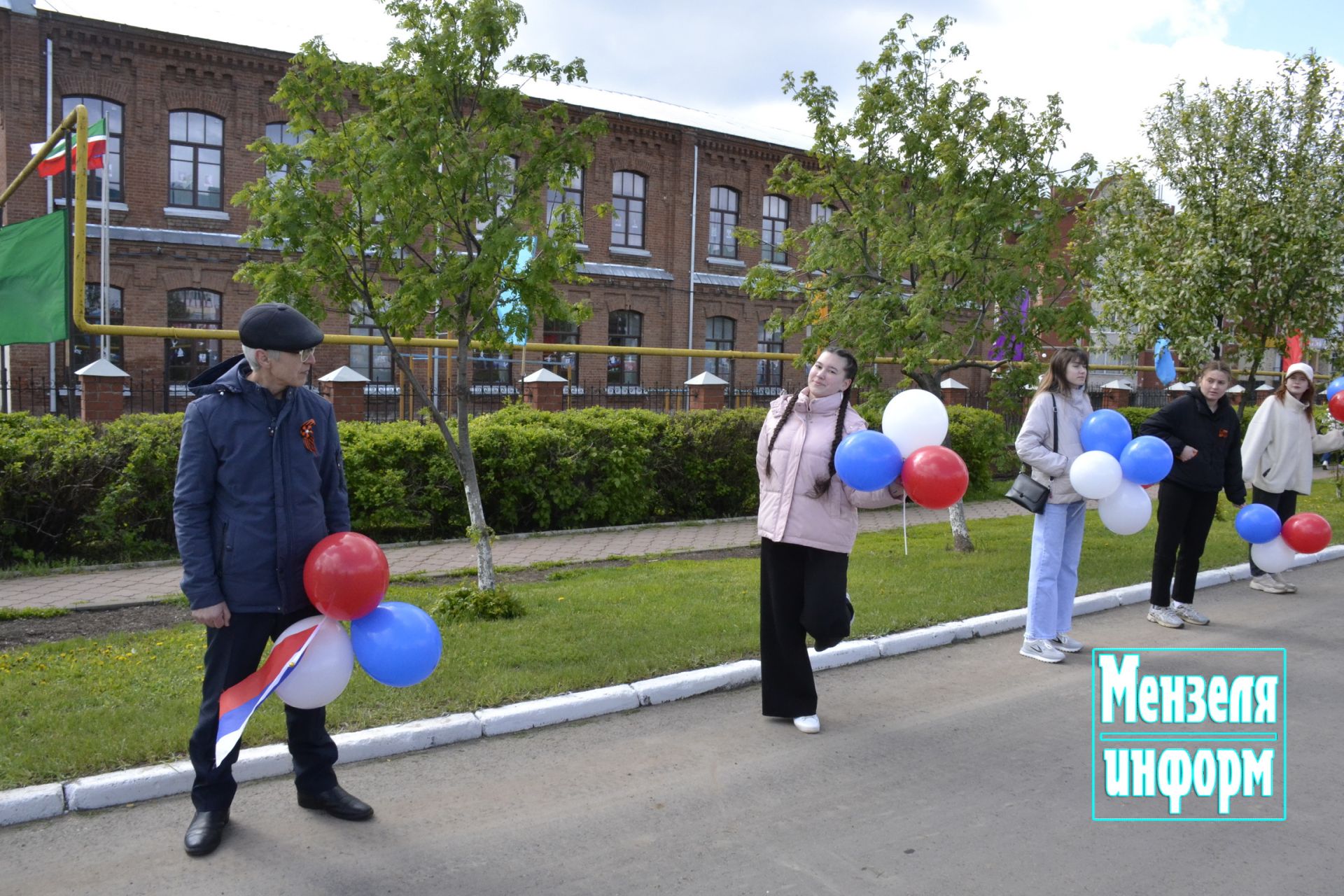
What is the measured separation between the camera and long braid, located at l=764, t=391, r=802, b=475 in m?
5.40

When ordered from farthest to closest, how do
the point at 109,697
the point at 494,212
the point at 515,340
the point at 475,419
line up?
the point at 475,419, the point at 515,340, the point at 494,212, the point at 109,697

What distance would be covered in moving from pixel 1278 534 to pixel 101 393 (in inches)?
452

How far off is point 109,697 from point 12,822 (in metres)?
1.26

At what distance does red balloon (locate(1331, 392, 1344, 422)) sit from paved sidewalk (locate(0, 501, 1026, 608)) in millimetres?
4704

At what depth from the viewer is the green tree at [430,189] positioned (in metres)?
6.84

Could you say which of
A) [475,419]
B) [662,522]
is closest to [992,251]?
[662,522]

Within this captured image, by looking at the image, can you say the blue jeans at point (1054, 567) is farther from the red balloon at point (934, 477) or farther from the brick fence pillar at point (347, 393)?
the brick fence pillar at point (347, 393)

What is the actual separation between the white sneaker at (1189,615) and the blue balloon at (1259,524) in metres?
0.79

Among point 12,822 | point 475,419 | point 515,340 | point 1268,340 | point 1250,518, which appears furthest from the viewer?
point 1268,340

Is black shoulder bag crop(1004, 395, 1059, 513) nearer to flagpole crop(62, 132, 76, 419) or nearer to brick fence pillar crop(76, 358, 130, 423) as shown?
flagpole crop(62, 132, 76, 419)

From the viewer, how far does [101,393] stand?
10.8 m

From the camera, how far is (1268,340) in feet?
47.9

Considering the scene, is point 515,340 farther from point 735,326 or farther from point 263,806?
point 735,326

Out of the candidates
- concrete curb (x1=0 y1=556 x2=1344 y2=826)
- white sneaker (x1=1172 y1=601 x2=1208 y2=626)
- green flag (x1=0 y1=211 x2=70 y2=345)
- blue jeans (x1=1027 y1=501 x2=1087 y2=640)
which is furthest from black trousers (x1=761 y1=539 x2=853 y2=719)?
green flag (x1=0 y1=211 x2=70 y2=345)
